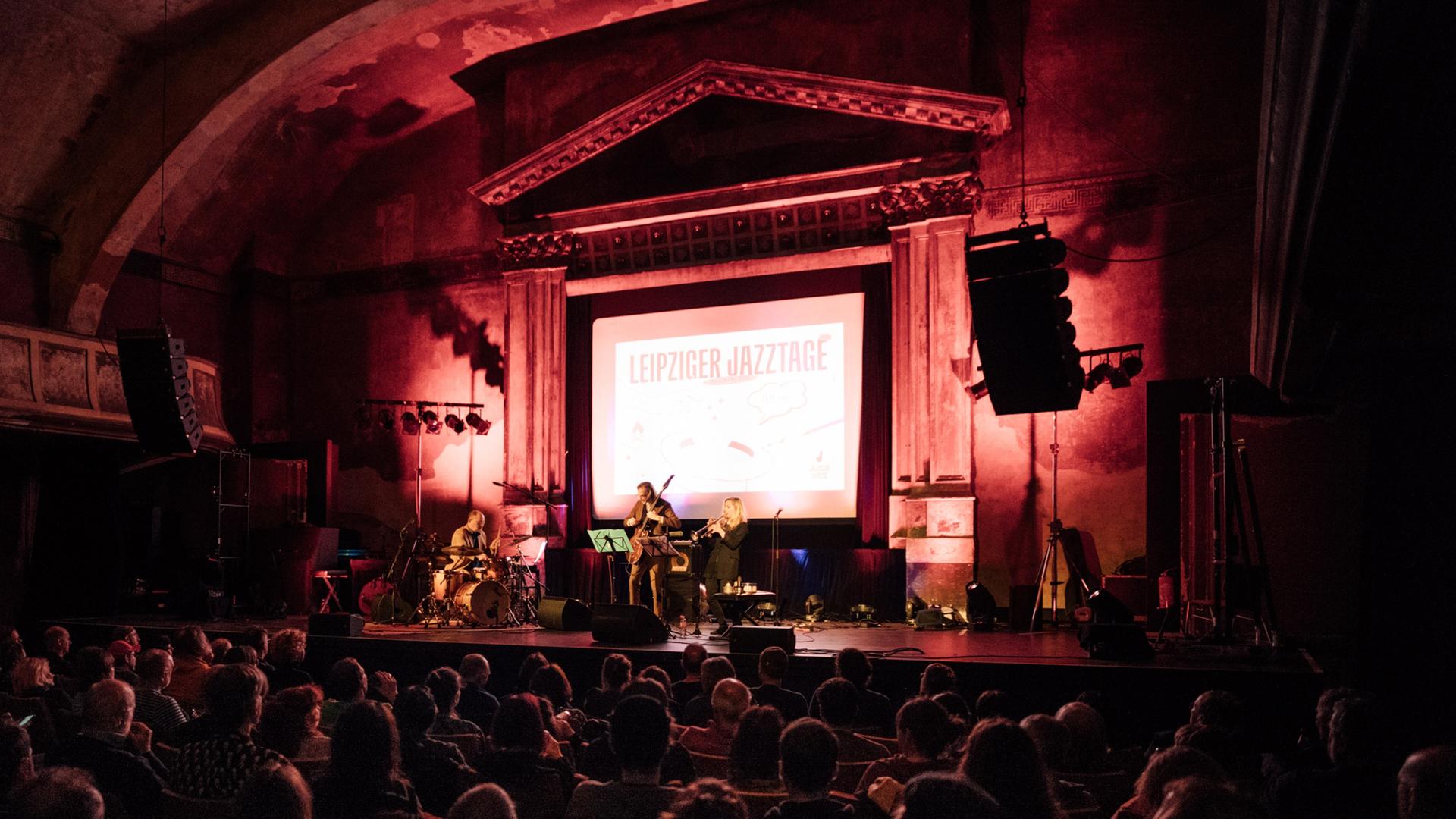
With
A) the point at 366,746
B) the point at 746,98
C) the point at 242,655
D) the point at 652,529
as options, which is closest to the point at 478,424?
the point at 652,529

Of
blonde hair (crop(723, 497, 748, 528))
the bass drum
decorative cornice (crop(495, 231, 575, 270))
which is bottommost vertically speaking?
the bass drum

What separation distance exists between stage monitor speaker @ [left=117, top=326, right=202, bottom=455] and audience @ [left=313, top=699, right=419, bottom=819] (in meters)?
7.92

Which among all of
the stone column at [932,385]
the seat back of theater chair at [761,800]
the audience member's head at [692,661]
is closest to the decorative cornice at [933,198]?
the stone column at [932,385]

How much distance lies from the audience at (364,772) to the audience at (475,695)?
269cm

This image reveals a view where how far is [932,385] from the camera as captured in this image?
12.1 metres

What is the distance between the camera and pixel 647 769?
307 centimetres

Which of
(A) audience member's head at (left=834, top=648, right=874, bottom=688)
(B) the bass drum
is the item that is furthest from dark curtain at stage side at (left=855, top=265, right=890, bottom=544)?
(A) audience member's head at (left=834, top=648, right=874, bottom=688)

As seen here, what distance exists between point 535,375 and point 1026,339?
8.71m

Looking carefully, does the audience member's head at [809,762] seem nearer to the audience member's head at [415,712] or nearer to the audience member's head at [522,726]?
the audience member's head at [522,726]

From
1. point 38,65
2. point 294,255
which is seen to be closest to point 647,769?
point 38,65

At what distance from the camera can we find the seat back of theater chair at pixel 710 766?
13.1 feet

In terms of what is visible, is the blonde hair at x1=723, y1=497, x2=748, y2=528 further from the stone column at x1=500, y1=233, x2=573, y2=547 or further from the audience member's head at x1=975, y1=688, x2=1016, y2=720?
the audience member's head at x1=975, y1=688, x2=1016, y2=720

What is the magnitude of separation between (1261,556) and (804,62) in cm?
814

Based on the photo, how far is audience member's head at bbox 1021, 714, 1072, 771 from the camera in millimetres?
3420
